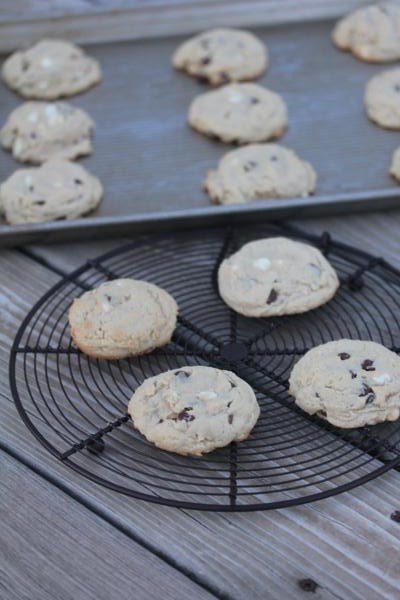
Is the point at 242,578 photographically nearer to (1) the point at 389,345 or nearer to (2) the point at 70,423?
(2) the point at 70,423

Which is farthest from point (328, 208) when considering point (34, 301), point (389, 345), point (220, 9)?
point (220, 9)

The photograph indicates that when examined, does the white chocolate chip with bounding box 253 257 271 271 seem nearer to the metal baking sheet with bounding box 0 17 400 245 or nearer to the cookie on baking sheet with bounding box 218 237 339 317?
the cookie on baking sheet with bounding box 218 237 339 317

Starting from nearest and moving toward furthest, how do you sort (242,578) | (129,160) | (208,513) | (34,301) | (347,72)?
(242,578) → (208,513) → (34,301) → (129,160) → (347,72)

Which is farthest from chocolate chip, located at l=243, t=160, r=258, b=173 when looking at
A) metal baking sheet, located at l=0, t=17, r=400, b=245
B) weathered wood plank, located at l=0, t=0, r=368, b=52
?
weathered wood plank, located at l=0, t=0, r=368, b=52

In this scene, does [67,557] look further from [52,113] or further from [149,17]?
[149,17]

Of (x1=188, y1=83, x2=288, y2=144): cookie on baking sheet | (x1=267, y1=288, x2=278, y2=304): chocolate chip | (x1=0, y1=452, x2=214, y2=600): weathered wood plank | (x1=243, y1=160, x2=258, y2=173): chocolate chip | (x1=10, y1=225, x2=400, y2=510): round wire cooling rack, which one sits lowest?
(x1=0, y1=452, x2=214, y2=600): weathered wood plank

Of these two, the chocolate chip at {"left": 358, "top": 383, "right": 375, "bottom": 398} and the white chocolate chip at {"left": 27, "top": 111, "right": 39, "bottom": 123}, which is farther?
the white chocolate chip at {"left": 27, "top": 111, "right": 39, "bottom": 123}

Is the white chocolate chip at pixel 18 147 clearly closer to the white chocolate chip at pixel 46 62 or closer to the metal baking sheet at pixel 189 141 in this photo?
the metal baking sheet at pixel 189 141
